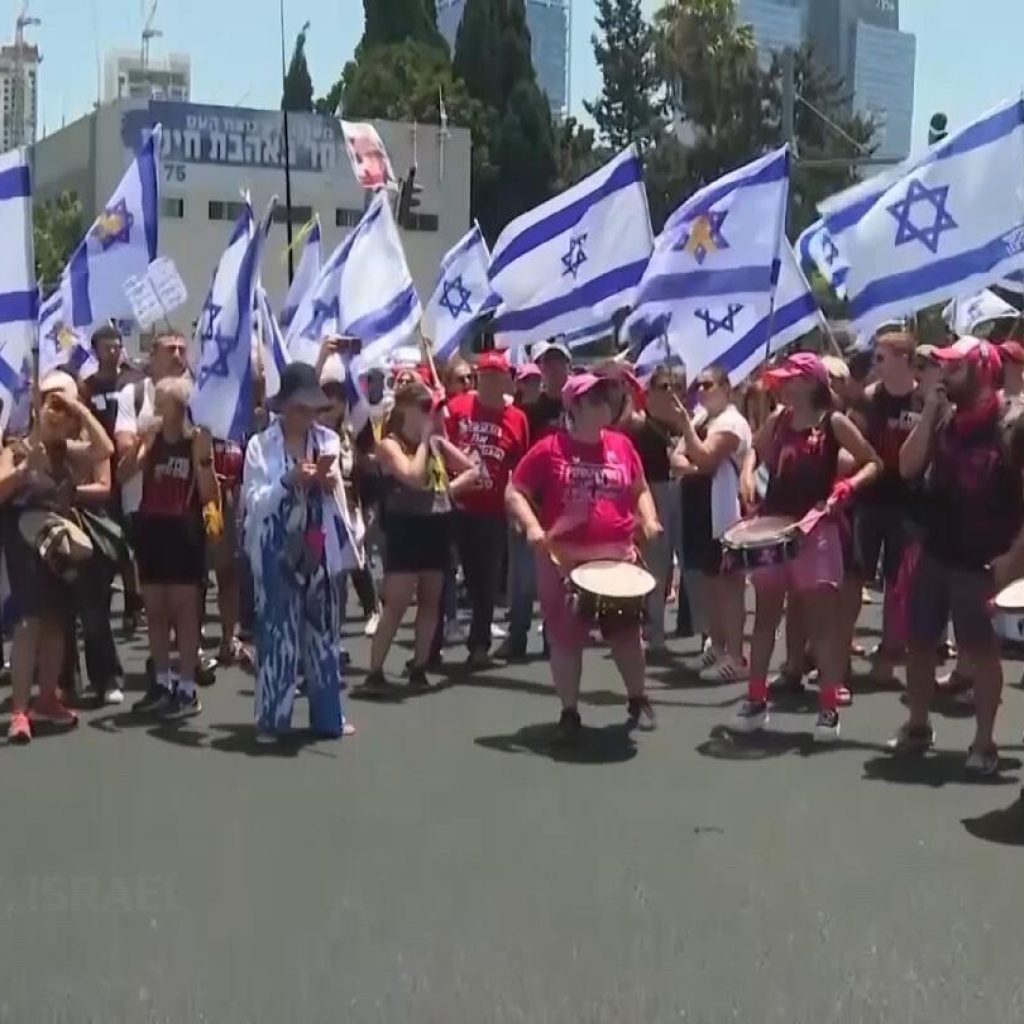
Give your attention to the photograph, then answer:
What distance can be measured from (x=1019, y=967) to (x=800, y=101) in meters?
52.9

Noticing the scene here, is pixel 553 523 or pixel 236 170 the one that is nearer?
pixel 553 523

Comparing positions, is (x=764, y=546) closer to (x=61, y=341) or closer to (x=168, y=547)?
(x=168, y=547)

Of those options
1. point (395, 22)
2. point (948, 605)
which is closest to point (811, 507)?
point (948, 605)

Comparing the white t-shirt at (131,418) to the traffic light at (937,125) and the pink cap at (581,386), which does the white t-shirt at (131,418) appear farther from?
the traffic light at (937,125)

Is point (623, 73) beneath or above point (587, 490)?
above

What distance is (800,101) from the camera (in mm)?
55844

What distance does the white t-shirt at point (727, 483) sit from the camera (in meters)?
10.5

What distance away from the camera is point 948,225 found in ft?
31.4

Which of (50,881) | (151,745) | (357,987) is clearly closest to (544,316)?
(151,745)

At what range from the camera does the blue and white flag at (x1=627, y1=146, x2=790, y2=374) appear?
10.4 meters

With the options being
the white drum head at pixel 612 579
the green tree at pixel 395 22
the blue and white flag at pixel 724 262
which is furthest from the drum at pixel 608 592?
the green tree at pixel 395 22

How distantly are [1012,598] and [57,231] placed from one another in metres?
44.7

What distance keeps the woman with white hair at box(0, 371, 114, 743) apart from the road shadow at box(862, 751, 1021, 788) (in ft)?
12.7

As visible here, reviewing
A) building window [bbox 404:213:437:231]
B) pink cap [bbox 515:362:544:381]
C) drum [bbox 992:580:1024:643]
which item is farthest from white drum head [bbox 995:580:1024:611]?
building window [bbox 404:213:437:231]
